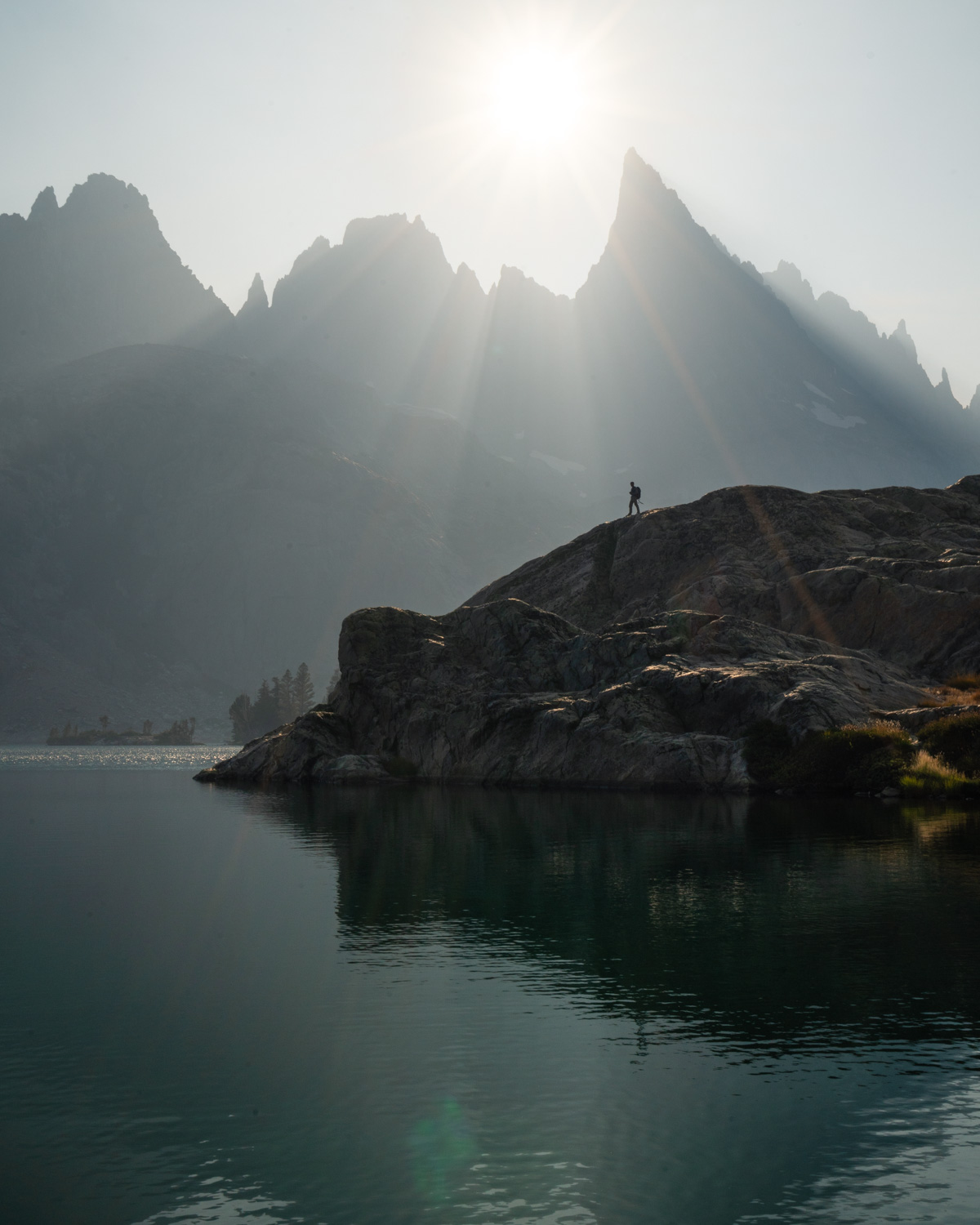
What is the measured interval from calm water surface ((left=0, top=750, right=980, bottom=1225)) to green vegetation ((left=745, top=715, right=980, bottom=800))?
19293 millimetres

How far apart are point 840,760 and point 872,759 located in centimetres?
177

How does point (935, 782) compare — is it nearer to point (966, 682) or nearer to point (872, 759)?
point (872, 759)

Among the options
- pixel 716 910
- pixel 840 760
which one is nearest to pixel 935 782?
pixel 840 760

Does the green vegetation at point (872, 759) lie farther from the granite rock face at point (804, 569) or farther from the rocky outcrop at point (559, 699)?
the granite rock face at point (804, 569)

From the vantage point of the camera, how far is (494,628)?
273ft

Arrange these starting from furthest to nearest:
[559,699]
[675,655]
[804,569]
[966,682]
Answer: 1. [804,569]
2. [559,699]
3. [675,655]
4. [966,682]

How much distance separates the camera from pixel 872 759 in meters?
54.6

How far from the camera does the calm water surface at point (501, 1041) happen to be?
431 inches

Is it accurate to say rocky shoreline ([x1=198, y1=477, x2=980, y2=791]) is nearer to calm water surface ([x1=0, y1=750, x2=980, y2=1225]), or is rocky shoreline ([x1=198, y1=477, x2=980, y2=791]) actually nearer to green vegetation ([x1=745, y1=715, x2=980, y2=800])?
green vegetation ([x1=745, y1=715, x2=980, y2=800])

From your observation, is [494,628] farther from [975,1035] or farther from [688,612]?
[975,1035]

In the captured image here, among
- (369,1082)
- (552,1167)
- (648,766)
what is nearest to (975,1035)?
(552,1167)

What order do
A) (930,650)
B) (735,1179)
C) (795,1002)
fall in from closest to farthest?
(735,1179), (795,1002), (930,650)

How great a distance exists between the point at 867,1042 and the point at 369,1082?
24.9 feet

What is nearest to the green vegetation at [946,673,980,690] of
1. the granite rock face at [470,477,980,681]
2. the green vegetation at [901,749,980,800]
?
the granite rock face at [470,477,980,681]
